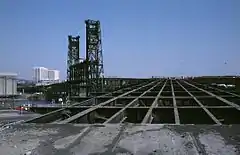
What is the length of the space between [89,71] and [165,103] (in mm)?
36301

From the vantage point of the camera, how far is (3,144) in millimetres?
4105

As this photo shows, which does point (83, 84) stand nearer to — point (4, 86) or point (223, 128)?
point (4, 86)

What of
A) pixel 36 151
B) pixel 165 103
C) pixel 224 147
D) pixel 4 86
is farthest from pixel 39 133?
pixel 4 86

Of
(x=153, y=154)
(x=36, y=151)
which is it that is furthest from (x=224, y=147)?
(x=36, y=151)

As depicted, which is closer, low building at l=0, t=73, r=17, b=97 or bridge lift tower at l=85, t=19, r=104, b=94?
low building at l=0, t=73, r=17, b=97

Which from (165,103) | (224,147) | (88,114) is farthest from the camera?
(165,103)

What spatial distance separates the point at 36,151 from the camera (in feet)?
12.1

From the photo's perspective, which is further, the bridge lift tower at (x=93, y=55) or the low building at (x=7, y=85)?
the bridge lift tower at (x=93, y=55)

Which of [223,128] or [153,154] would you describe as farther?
[223,128]

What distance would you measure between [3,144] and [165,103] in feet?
32.8

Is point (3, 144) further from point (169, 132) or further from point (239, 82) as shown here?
point (239, 82)

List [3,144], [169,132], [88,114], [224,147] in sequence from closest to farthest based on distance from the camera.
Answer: [224,147]
[3,144]
[169,132]
[88,114]

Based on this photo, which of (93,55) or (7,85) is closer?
(7,85)

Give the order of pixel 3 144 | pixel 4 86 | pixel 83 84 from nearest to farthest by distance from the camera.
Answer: pixel 3 144 < pixel 4 86 < pixel 83 84
